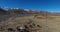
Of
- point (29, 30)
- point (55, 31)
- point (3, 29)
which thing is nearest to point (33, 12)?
point (55, 31)

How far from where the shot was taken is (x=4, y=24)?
31.7 feet

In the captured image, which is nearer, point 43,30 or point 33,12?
point 43,30

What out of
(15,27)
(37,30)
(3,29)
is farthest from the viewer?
(37,30)

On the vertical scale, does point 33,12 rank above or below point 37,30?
above

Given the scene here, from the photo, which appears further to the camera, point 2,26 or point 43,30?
point 43,30

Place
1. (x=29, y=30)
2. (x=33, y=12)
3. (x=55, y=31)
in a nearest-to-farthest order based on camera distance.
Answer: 1. (x=29, y=30)
2. (x=55, y=31)
3. (x=33, y=12)

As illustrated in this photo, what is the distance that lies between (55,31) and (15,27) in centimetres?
498

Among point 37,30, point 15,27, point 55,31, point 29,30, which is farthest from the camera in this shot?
point 55,31

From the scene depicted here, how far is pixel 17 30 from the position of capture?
9570 mm

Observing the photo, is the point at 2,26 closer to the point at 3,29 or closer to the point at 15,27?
the point at 3,29

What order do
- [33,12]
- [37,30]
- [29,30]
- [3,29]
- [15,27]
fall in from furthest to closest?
[33,12] → [37,30] → [29,30] → [15,27] → [3,29]

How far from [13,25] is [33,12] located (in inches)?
595

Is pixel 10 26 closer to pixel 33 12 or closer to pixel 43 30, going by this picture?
pixel 43 30

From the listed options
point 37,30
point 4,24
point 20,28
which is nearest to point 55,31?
point 37,30
